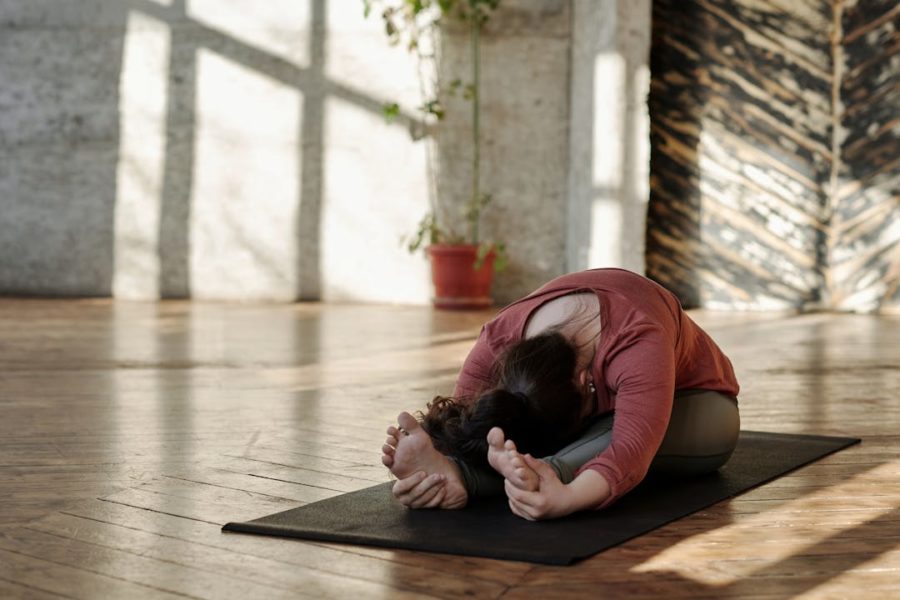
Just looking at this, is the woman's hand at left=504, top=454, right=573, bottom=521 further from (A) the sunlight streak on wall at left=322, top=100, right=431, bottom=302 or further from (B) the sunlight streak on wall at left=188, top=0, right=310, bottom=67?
(B) the sunlight streak on wall at left=188, top=0, right=310, bottom=67

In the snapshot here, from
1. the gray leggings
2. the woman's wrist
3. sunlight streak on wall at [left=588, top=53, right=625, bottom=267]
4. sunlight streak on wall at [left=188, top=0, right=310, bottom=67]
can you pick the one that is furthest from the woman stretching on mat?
sunlight streak on wall at [left=188, top=0, right=310, bottom=67]

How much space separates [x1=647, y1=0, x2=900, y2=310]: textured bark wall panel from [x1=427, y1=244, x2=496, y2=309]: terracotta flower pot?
40.4 inches

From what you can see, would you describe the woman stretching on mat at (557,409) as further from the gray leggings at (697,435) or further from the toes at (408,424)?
the gray leggings at (697,435)

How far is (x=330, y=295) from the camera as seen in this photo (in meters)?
8.04

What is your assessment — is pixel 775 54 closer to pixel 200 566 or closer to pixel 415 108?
pixel 415 108

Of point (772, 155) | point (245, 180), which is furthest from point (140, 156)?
point (772, 155)

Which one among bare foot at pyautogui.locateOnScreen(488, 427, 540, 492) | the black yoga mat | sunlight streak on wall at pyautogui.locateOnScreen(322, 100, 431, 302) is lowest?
the black yoga mat

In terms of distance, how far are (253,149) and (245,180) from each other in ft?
0.68

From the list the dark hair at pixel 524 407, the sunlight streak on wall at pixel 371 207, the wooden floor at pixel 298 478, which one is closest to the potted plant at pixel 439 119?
the sunlight streak on wall at pixel 371 207

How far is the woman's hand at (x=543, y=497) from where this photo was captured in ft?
6.61

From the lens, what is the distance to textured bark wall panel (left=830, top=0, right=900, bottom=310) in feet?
23.4

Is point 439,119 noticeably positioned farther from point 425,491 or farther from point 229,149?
point 425,491

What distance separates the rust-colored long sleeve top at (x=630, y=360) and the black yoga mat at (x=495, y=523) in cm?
9

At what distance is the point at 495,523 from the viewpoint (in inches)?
80.0
